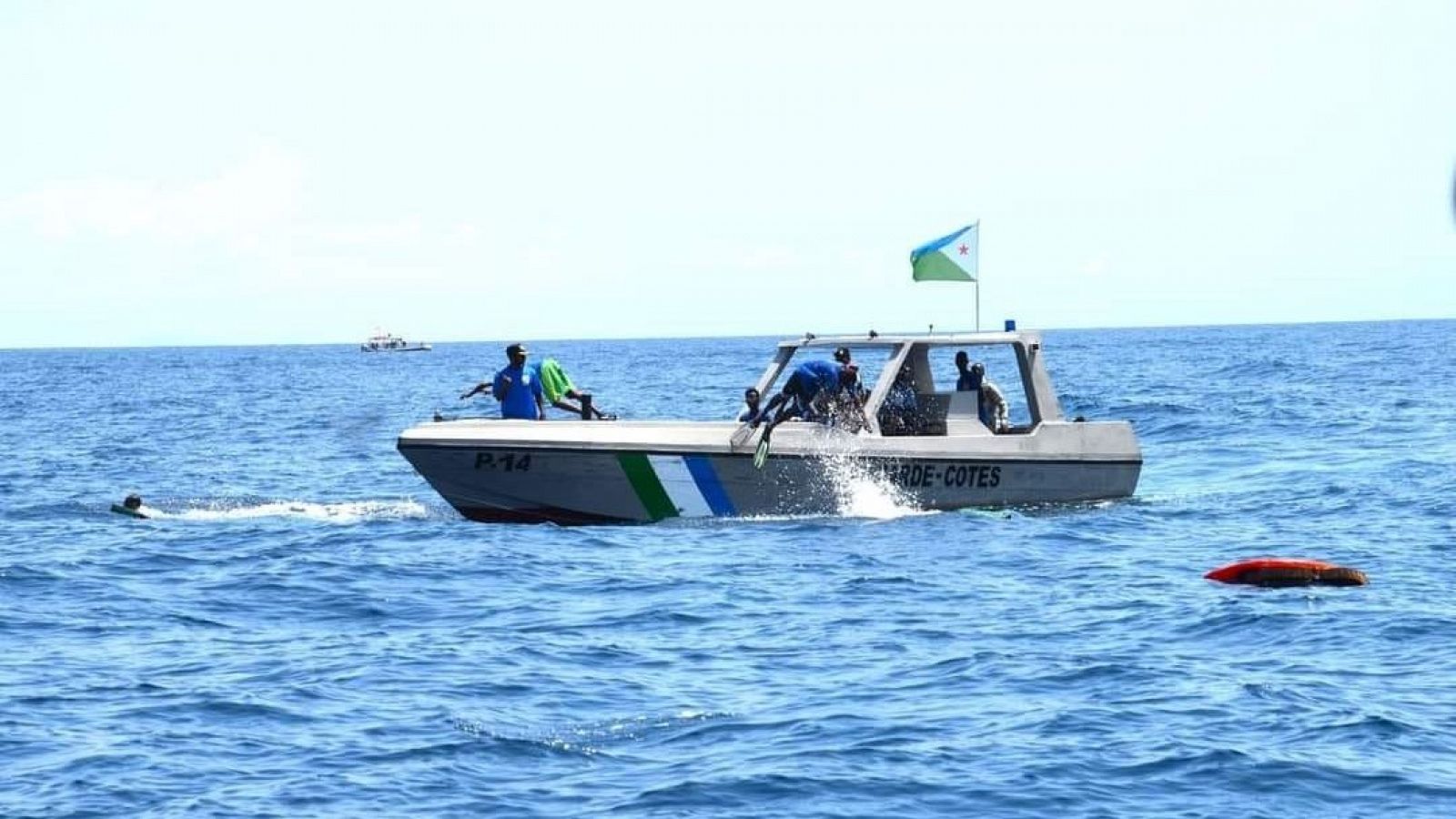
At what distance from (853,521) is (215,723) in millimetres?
8648

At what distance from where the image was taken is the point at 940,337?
18.8m

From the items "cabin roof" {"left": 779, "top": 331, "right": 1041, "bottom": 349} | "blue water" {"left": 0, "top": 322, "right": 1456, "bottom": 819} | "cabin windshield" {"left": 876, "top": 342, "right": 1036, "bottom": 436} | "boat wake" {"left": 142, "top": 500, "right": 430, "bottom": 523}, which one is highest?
"cabin roof" {"left": 779, "top": 331, "right": 1041, "bottom": 349}

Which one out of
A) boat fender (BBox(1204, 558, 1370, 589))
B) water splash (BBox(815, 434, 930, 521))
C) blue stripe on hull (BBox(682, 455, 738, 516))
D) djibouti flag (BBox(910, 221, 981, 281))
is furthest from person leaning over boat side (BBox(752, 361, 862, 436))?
boat fender (BBox(1204, 558, 1370, 589))

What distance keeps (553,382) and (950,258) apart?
425 cm

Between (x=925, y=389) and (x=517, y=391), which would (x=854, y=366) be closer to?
(x=925, y=389)

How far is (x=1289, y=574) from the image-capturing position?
1483cm

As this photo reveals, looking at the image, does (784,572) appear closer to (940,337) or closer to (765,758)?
(940,337)

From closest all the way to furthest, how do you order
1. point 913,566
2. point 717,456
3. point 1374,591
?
point 1374,591
point 913,566
point 717,456

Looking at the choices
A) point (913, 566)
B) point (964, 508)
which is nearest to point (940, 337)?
point (964, 508)

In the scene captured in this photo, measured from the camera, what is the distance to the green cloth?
19.5 meters

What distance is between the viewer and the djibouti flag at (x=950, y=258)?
1964 centimetres

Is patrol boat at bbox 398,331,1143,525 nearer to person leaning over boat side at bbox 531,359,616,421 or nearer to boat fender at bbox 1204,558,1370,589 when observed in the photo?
person leaning over boat side at bbox 531,359,616,421

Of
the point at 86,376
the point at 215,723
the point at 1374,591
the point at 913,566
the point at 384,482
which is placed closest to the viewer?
the point at 215,723

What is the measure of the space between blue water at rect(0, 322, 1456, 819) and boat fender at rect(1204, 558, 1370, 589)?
30 cm
